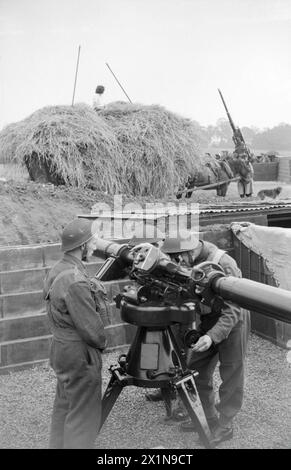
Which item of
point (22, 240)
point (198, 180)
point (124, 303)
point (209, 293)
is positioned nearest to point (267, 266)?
point (22, 240)

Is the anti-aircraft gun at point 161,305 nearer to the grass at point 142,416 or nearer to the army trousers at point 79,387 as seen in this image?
the army trousers at point 79,387

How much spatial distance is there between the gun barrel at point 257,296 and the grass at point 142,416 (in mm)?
1772

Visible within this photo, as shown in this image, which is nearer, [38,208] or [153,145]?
[38,208]

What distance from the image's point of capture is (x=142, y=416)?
434 centimetres

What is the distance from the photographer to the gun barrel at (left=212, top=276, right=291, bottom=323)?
214 cm

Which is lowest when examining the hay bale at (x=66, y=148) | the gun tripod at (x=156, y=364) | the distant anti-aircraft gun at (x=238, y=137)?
the gun tripod at (x=156, y=364)

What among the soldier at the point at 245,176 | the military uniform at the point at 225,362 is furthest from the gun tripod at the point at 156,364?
the soldier at the point at 245,176

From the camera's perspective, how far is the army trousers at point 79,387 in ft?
10.8

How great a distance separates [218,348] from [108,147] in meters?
4.75

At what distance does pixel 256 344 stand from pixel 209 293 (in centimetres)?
353

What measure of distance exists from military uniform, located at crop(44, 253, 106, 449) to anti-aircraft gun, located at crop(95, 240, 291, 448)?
0.49 feet

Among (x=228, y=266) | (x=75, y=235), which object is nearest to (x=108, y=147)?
(x=228, y=266)

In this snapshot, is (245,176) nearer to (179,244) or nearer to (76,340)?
(179,244)

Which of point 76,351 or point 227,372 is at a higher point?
point 76,351
